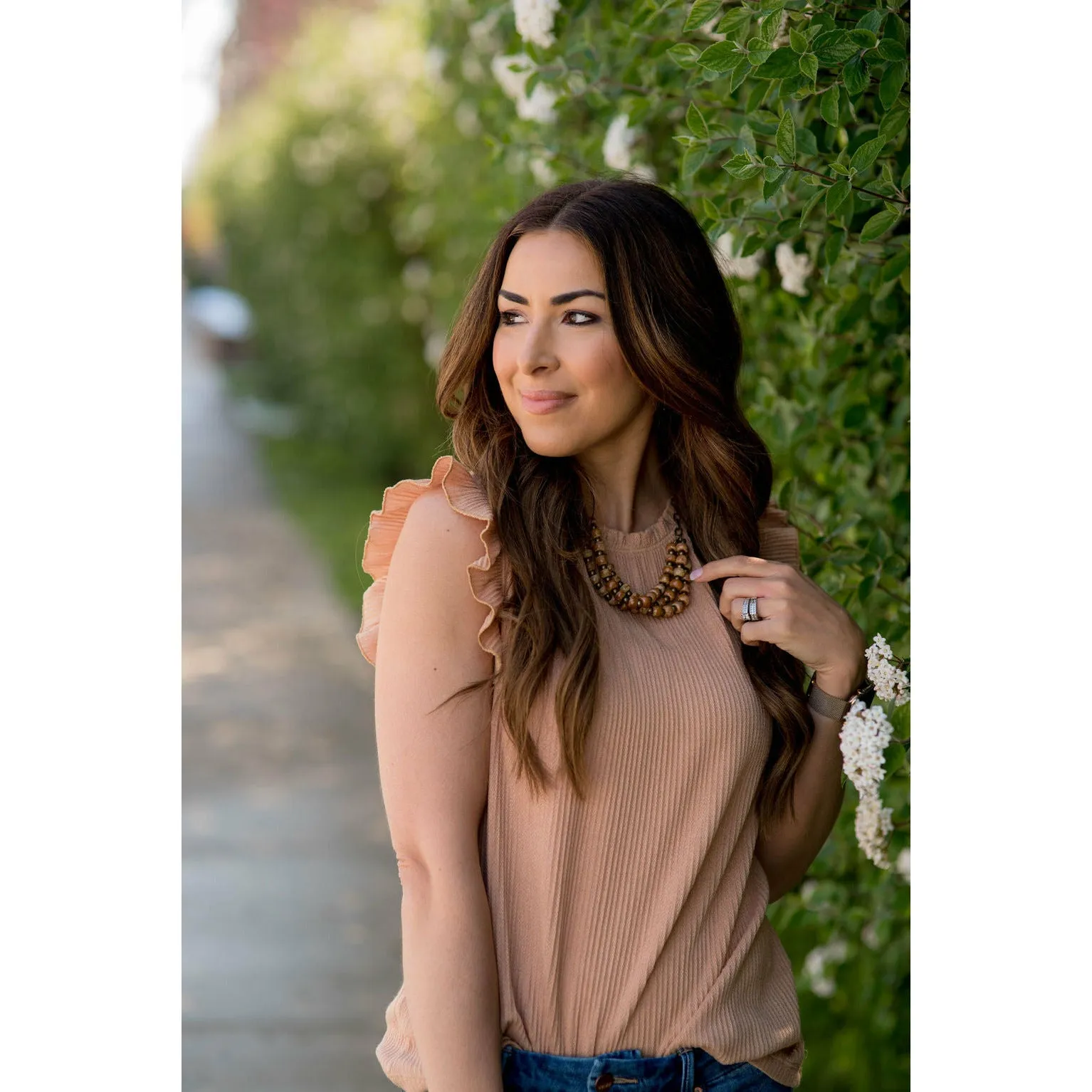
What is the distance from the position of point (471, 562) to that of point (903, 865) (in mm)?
1596

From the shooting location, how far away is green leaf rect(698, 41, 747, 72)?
70.5 inches

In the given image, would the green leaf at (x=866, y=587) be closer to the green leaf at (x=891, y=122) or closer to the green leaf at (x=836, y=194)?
the green leaf at (x=836, y=194)

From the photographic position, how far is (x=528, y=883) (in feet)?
5.79

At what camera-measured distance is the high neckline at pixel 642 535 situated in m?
1.92

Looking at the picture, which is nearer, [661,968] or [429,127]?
[661,968]

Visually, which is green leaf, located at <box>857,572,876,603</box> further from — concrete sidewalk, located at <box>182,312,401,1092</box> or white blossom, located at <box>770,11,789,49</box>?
concrete sidewalk, located at <box>182,312,401,1092</box>

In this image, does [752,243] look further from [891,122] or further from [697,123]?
[891,122]

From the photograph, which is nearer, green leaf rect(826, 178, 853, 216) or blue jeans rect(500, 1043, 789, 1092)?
blue jeans rect(500, 1043, 789, 1092)

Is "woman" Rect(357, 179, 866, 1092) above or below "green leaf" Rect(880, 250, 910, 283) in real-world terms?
below

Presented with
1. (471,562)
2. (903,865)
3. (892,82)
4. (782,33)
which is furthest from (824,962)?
(892,82)

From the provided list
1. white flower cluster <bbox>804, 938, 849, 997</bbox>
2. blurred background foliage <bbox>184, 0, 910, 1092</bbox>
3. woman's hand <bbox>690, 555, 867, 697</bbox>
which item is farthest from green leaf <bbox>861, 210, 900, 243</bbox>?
white flower cluster <bbox>804, 938, 849, 997</bbox>
